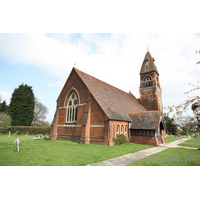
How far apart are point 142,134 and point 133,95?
17.0m

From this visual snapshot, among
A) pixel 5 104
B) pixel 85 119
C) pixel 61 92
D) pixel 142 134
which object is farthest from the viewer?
pixel 5 104

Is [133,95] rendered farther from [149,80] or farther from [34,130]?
[34,130]

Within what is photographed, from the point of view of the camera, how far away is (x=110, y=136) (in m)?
15.6

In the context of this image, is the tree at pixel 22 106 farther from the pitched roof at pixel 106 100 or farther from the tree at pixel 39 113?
the pitched roof at pixel 106 100

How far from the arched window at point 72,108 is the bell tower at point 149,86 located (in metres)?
17.9

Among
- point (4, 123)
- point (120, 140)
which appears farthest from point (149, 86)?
point (4, 123)

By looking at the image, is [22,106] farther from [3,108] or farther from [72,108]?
[72,108]

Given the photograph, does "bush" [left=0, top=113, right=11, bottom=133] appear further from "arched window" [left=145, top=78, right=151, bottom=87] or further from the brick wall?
"arched window" [left=145, top=78, right=151, bottom=87]

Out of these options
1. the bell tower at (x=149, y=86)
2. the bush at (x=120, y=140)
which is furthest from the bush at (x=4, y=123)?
the bell tower at (x=149, y=86)

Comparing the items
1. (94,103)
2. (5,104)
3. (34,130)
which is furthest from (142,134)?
(5,104)

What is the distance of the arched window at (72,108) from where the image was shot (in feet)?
67.9

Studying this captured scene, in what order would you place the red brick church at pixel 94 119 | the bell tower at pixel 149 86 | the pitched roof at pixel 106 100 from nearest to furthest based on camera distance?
1. the red brick church at pixel 94 119
2. the pitched roof at pixel 106 100
3. the bell tower at pixel 149 86

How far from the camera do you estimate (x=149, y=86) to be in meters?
32.5

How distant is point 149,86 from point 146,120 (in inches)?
615
